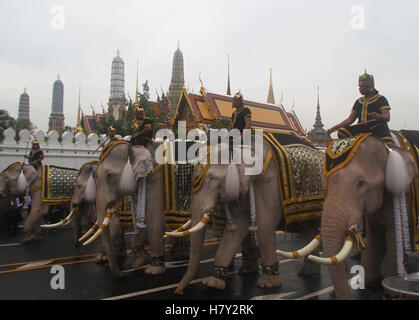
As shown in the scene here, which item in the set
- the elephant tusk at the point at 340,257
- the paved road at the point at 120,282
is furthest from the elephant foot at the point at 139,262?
the elephant tusk at the point at 340,257

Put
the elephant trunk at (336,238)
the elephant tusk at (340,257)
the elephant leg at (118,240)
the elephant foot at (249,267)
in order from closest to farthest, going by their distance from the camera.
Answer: the elephant tusk at (340,257)
the elephant trunk at (336,238)
the elephant foot at (249,267)
the elephant leg at (118,240)

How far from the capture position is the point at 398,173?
11.9 ft

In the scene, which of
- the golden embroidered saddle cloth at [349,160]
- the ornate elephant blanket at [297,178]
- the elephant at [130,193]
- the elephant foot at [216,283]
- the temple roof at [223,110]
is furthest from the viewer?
the temple roof at [223,110]

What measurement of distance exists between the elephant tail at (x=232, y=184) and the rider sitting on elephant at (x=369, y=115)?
142cm

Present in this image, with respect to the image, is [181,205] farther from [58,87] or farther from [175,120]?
[58,87]

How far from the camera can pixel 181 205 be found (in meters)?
6.16

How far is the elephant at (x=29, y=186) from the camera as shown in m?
8.78

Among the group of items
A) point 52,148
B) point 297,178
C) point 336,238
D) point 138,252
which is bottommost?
point 138,252

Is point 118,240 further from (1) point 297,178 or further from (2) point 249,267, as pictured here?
(1) point 297,178

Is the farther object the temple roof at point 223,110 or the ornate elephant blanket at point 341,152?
the temple roof at point 223,110

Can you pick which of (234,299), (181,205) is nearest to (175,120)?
(181,205)

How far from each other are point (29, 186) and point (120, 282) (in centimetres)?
518

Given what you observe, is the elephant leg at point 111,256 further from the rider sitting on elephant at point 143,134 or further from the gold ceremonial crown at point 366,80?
the gold ceremonial crown at point 366,80

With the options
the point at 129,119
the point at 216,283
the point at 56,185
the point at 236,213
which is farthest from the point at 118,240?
the point at 129,119
